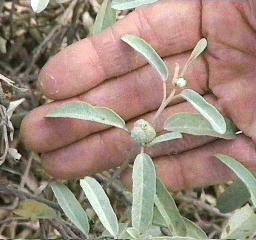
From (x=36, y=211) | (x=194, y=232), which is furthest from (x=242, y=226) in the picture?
(x=36, y=211)

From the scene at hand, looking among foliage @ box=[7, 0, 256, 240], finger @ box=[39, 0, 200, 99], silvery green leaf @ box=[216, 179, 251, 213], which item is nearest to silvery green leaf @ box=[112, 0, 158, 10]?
foliage @ box=[7, 0, 256, 240]

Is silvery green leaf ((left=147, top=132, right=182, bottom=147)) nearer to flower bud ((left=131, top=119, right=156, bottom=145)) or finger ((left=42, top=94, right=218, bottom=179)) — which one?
flower bud ((left=131, top=119, right=156, bottom=145))

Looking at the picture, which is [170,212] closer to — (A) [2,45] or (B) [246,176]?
(B) [246,176]

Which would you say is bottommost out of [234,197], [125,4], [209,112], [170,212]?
[234,197]

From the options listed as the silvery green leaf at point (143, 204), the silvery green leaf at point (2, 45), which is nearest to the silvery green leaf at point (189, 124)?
the silvery green leaf at point (143, 204)

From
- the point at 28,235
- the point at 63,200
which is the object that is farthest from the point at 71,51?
the point at 28,235
